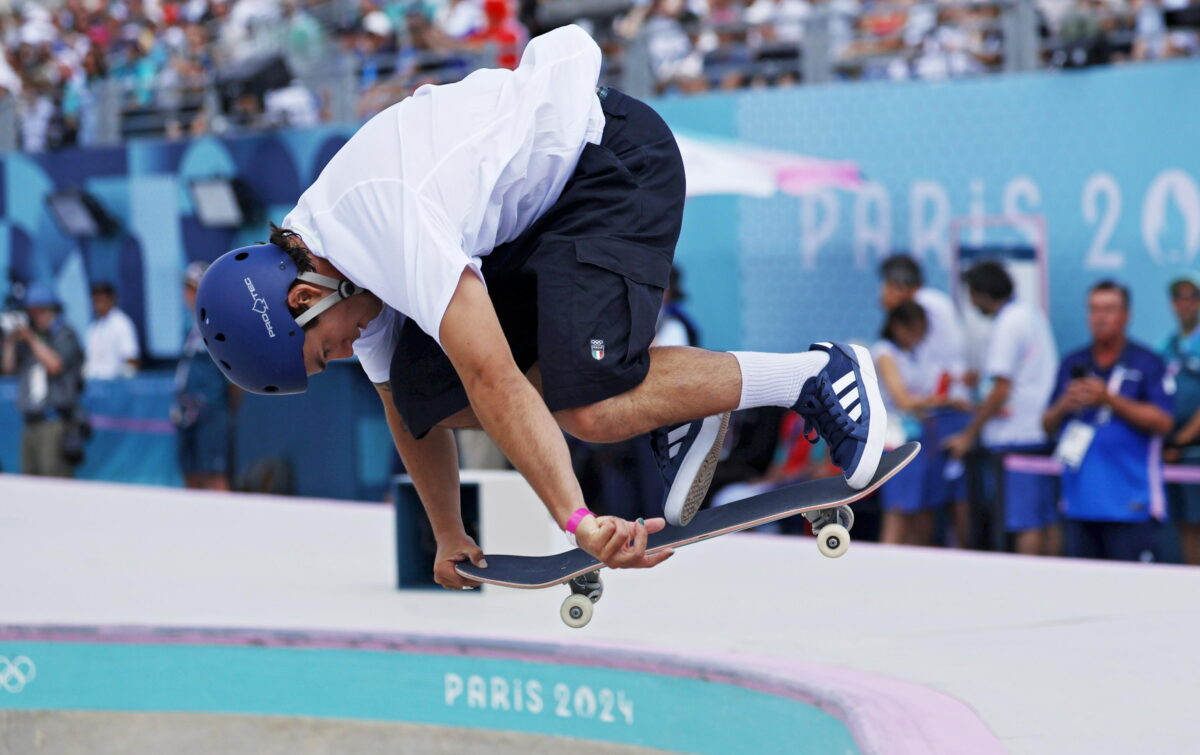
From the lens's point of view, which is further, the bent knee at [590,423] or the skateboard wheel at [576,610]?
the skateboard wheel at [576,610]

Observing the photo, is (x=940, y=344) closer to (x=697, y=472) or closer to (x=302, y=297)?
(x=697, y=472)

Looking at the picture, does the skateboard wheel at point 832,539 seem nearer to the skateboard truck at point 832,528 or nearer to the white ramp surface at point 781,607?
the skateboard truck at point 832,528

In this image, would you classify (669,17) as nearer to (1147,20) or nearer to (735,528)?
(1147,20)

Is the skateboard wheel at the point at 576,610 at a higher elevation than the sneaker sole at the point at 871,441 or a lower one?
lower

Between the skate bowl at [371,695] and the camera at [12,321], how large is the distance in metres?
7.66

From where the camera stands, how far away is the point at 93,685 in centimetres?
596

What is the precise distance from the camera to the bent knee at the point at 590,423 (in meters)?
3.77

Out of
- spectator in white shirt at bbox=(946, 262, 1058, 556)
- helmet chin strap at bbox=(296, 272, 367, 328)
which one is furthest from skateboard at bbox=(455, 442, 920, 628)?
spectator in white shirt at bbox=(946, 262, 1058, 556)

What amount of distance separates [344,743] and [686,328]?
4.13 metres

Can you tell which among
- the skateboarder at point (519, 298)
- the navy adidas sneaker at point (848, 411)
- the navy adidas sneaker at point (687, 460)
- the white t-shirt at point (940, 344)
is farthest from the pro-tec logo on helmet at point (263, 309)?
the white t-shirt at point (940, 344)

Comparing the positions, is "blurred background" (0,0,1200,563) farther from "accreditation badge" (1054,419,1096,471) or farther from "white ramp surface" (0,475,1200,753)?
"white ramp surface" (0,475,1200,753)

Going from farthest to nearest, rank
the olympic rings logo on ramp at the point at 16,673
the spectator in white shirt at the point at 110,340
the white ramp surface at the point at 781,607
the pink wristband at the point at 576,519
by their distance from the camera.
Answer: the spectator in white shirt at the point at 110,340
the olympic rings logo on ramp at the point at 16,673
the white ramp surface at the point at 781,607
the pink wristband at the point at 576,519

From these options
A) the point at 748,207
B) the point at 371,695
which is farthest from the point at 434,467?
the point at 748,207

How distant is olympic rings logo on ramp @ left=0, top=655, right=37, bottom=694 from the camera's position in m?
5.94
